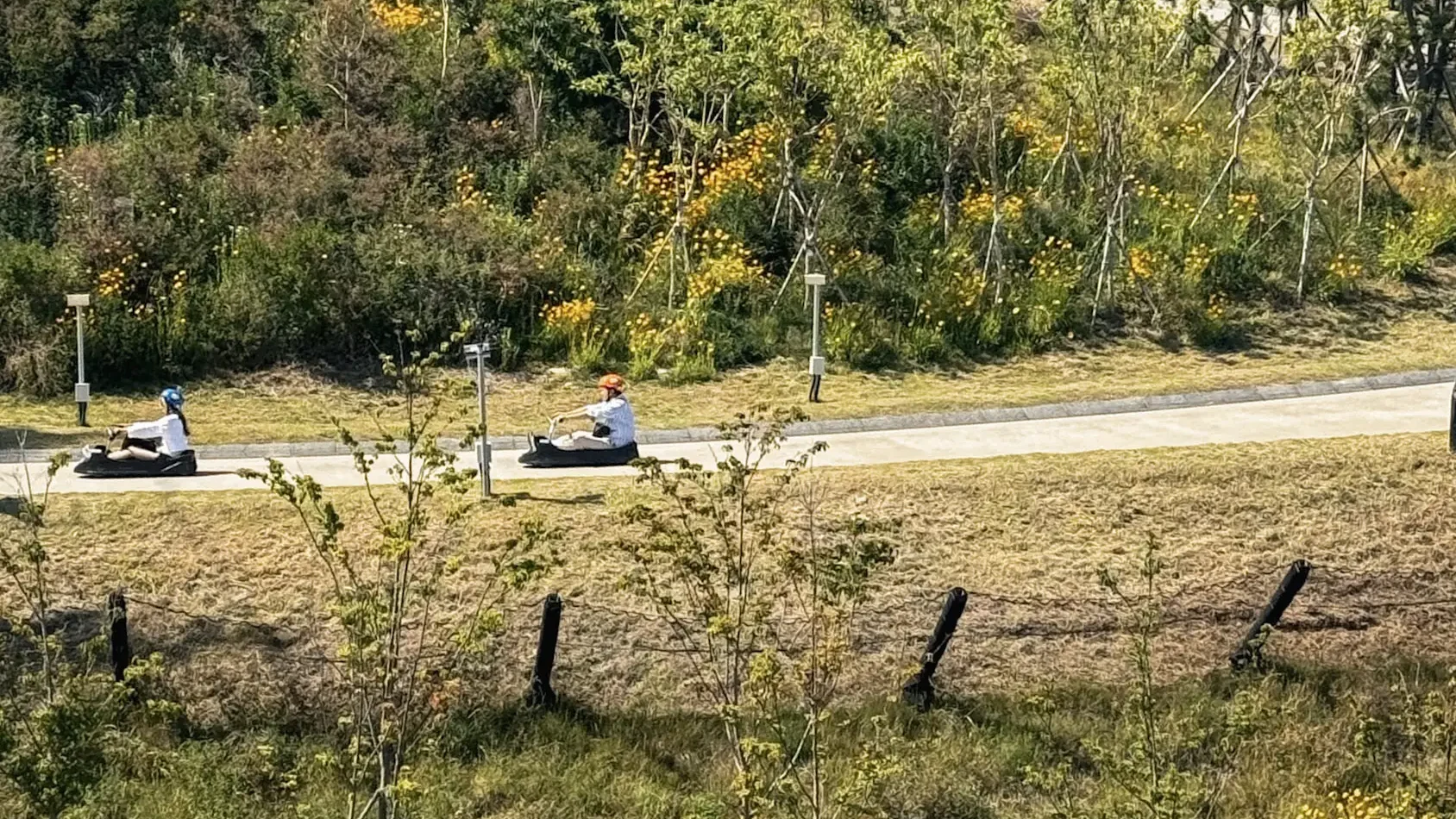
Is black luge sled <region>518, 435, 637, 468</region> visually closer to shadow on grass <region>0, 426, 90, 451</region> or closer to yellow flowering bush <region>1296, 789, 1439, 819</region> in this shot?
shadow on grass <region>0, 426, 90, 451</region>

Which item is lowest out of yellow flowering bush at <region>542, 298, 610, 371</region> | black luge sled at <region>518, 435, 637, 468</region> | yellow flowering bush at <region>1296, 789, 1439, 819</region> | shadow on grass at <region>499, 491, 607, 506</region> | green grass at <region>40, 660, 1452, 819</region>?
green grass at <region>40, 660, 1452, 819</region>

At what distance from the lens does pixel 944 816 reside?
12750mm

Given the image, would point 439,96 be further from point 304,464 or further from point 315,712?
point 315,712

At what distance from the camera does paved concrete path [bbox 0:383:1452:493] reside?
1619 centimetres

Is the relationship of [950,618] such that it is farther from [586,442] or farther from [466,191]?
[466,191]

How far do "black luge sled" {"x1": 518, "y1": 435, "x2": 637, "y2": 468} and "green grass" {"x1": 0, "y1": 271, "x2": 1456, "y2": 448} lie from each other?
72.2 inches

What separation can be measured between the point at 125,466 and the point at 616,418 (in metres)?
4.17

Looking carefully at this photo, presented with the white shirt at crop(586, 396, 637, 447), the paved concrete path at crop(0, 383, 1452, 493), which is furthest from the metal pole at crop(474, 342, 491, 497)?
the white shirt at crop(586, 396, 637, 447)

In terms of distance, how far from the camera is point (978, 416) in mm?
18672

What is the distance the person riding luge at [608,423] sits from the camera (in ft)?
53.1

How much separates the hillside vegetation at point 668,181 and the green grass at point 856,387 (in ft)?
1.53

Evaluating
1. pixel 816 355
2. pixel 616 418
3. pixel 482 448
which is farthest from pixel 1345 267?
pixel 482 448

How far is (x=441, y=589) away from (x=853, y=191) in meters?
11.3

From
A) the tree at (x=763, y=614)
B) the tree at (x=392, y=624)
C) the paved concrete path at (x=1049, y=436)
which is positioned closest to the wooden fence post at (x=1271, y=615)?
the tree at (x=763, y=614)
